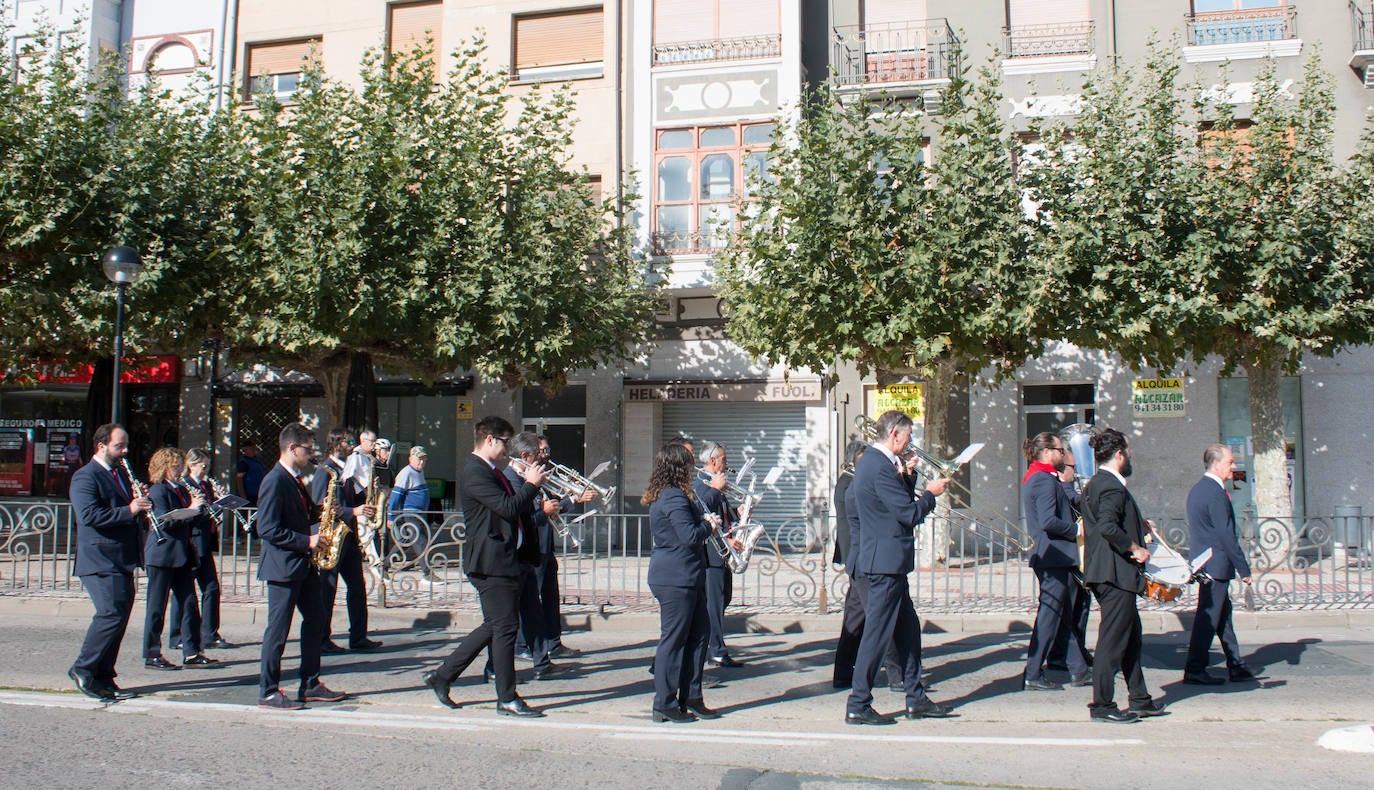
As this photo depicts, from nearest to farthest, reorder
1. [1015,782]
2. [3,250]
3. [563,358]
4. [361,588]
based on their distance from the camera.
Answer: [1015,782] < [361,588] < [3,250] < [563,358]

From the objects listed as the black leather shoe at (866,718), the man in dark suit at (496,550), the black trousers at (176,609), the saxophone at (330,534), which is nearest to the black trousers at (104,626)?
the black trousers at (176,609)

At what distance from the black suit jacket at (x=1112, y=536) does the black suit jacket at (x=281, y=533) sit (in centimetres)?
493

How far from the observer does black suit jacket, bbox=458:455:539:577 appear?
254 inches

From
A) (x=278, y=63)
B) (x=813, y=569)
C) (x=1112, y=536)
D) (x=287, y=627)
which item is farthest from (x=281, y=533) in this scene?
(x=278, y=63)

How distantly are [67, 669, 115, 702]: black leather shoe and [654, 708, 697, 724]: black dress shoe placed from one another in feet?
12.0

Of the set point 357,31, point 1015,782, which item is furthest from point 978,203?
point 357,31

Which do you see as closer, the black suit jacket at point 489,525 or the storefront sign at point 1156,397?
the black suit jacket at point 489,525

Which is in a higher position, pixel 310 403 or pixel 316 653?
pixel 310 403

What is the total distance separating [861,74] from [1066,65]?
3267 mm

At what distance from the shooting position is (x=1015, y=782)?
527cm

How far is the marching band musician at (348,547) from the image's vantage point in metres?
8.54

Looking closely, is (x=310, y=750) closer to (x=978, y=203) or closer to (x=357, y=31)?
(x=978, y=203)

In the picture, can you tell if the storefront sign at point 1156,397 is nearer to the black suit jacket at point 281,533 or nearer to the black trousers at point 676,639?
the black trousers at point 676,639

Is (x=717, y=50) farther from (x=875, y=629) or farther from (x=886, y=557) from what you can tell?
(x=875, y=629)
